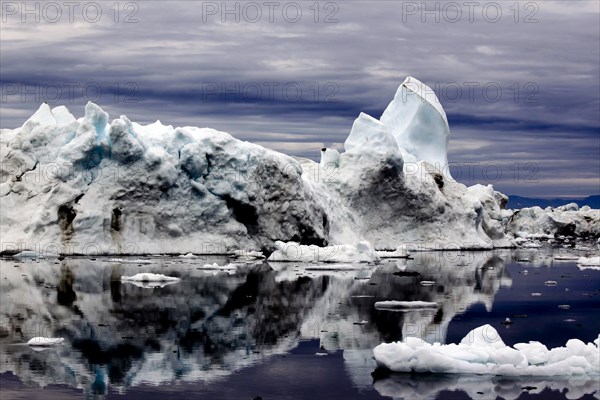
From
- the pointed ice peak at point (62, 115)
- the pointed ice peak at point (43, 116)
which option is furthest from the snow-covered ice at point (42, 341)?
the pointed ice peak at point (62, 115)

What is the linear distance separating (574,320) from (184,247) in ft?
53.6

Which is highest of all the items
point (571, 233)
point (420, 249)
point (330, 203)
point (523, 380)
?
point (523, 380)

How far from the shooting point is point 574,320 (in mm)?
13570

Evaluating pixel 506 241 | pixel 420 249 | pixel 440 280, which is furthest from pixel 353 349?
pixel 506 241

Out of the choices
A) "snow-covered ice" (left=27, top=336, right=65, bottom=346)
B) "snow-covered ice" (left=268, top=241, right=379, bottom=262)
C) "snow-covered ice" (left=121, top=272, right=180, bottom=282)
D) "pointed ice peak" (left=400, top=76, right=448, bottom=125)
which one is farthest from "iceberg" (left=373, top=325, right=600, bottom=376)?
"pointed ice peak" (left=400, top=76, right=448, bottom=125)

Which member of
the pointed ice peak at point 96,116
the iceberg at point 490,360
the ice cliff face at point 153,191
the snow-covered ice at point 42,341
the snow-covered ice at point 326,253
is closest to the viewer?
the iceberg at point 490,360

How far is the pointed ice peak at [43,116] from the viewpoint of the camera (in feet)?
95.6

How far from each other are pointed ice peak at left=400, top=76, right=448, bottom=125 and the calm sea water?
662 inches

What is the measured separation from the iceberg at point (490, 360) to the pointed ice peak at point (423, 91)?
29.8 metres

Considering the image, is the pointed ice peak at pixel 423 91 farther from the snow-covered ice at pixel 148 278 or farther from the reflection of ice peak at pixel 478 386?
the reflection of ice peak at pixel 478 386

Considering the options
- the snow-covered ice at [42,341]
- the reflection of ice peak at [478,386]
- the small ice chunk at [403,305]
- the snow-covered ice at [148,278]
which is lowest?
the snow-covered ice at [148,278]

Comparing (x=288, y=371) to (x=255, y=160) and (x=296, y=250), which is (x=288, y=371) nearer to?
(x=296, y=250)

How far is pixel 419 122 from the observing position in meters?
39.6

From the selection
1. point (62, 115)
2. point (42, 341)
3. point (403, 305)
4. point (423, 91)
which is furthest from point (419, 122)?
point (42, 341)
